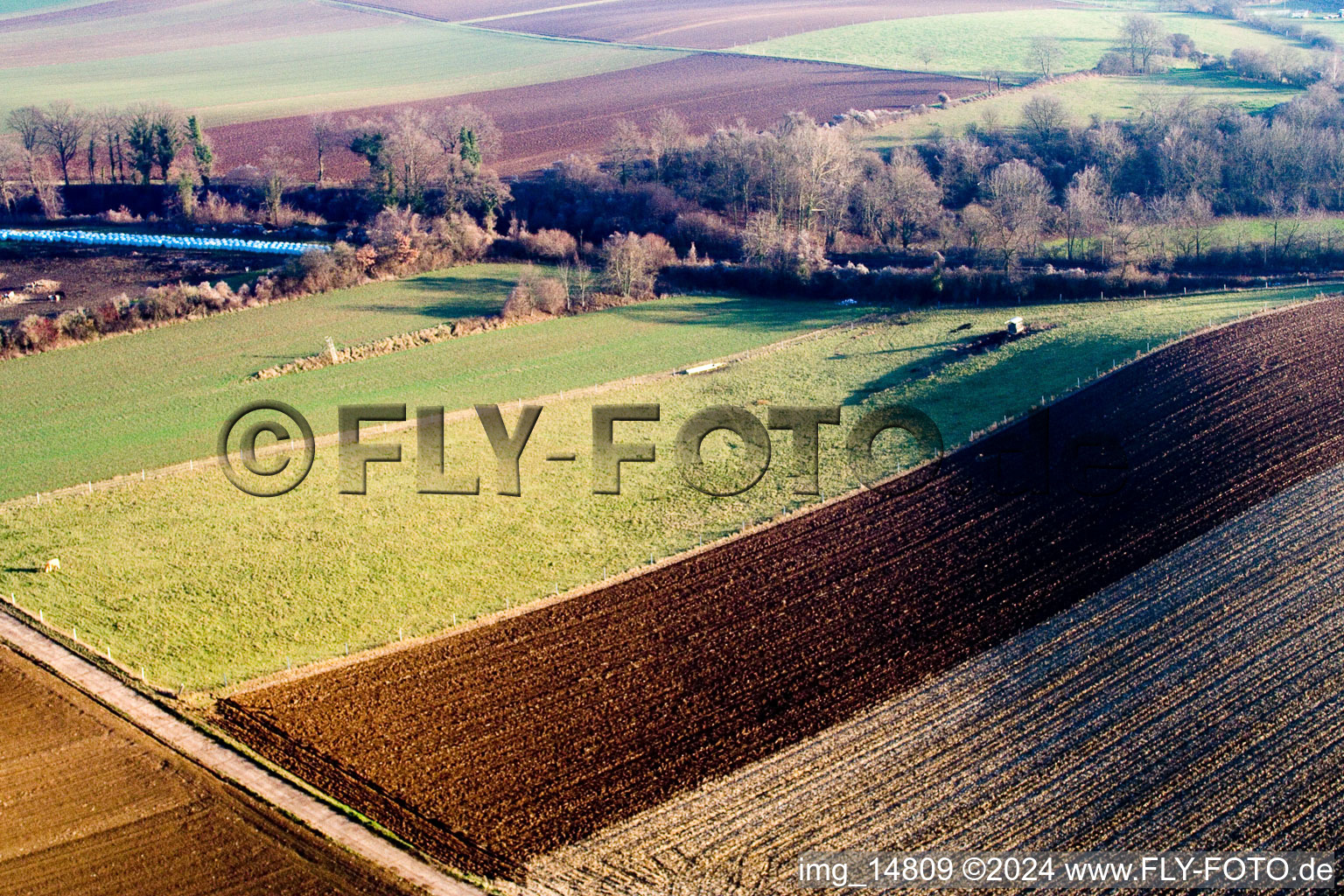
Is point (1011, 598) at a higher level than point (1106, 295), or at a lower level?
lower

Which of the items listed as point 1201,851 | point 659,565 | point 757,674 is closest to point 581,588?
point 659,565

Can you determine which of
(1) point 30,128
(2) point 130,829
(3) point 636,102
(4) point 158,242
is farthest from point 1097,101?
(2) point 130,829

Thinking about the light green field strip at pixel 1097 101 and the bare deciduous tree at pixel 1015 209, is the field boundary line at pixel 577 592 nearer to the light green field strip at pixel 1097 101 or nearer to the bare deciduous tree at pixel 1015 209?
the bare deciduous tree at pixel 1015 209

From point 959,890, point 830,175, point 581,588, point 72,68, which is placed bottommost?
point 959,890

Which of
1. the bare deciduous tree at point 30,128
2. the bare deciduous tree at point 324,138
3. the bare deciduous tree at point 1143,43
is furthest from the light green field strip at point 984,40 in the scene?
the bare deciduous tree at point 30,128

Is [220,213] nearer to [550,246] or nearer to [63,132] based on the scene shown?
[63,132]

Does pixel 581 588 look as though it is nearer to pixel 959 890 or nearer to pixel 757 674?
pixel 757 674

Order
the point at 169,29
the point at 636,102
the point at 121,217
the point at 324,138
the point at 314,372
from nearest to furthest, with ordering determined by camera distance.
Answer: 1. the point at 314,372
2. the point at 121,217
3. the point at 324,138
4. the point at 636,102
5. the point at 169,29

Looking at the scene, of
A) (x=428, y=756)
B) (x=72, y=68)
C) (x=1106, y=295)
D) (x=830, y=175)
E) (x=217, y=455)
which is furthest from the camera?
(x=72, y=68)
